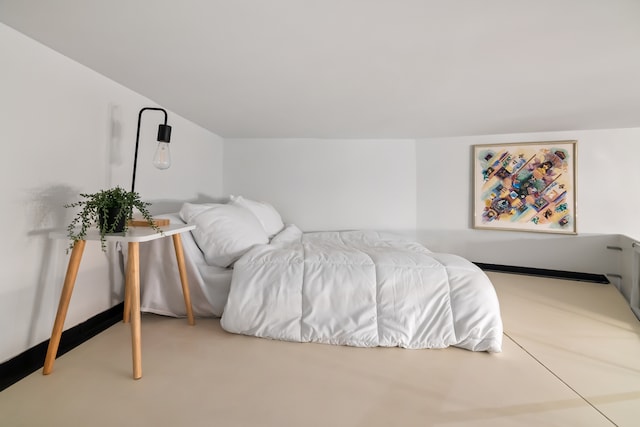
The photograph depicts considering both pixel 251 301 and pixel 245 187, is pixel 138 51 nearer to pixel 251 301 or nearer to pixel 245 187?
pixel 251 301

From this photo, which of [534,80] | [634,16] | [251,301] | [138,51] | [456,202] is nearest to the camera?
[634,16]

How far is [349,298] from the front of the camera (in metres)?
1.49

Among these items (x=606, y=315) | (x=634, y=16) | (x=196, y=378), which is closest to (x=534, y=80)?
(x=634, y=16)

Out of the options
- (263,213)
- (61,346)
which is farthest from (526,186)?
(61,346)

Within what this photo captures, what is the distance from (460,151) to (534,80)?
166 cm

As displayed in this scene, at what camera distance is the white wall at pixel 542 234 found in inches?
109

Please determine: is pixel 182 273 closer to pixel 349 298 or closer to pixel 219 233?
pixel 219 233

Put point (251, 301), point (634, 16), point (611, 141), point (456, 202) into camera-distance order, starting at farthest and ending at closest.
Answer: point (456, 202) → point (611, 141) → point (251, 301) → point (634, 16)

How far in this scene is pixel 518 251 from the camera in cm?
311

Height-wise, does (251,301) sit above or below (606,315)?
above

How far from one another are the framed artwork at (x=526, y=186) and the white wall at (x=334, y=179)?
84 cm

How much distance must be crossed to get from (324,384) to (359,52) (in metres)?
1.68

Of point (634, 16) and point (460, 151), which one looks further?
point (460, 151)

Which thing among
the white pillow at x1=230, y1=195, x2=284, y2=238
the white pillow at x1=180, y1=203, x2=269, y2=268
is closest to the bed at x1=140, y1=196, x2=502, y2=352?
the white pillow at x1=180, y1=203, x2=269, y2=268
